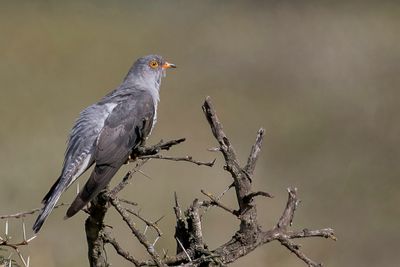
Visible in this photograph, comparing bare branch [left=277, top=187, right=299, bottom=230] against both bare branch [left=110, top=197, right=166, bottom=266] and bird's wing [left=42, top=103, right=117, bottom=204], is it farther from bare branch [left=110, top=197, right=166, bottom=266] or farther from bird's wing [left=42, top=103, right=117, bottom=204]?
bird's wing [left=42, top=103, right=117, bottom=204]

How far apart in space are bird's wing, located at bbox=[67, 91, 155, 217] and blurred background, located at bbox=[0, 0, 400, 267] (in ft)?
4.80

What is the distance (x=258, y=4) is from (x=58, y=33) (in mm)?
4868

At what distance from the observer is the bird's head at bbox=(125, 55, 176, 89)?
6.40 m

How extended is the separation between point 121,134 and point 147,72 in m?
1.22

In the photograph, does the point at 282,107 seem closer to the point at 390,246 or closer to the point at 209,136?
the point at 209,136

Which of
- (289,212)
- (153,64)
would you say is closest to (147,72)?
(153,64)

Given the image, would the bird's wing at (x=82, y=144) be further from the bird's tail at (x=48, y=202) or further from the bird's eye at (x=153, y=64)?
the bird's eye at (x=153, y=64)

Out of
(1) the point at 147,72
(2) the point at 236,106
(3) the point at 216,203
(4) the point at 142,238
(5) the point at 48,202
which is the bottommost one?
(4) the point at 142,238

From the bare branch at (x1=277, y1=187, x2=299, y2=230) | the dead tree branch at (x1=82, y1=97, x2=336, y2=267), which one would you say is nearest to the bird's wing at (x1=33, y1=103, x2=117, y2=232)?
the dead tree branch at (x1=82, y1=97, x2=336, y2=267)

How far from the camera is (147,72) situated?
648 centimetres

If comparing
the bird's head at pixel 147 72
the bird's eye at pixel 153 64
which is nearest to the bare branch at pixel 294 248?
the bird's head at pixel 147 72

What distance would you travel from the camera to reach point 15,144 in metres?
12.0

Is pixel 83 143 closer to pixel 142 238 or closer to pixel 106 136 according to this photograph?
pixel 106 136

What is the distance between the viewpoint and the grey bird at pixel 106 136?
4980 millimetres
